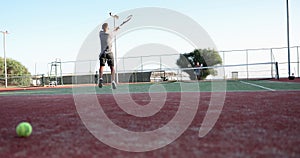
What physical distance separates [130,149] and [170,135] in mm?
396

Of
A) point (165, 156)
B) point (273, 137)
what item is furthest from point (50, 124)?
point (273, 137)

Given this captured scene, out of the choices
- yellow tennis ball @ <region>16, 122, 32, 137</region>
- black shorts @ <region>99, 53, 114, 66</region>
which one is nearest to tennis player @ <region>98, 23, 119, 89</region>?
black shorts @ <region>99, 53, 114, 66</region>

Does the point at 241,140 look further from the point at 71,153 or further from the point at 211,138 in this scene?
the point at 71,153

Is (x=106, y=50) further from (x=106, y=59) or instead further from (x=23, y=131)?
(x=23, y=131)

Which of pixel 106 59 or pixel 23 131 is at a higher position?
pixel 106 59

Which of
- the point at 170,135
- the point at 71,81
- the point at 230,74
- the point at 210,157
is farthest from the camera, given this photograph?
the point at 71,81

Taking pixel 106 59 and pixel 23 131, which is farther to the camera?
pixel 106 59

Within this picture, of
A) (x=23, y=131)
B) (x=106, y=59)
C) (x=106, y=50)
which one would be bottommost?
(x=23, y=131)

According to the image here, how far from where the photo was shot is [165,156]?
131 cm

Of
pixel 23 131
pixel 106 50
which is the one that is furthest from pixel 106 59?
pixel 23 131

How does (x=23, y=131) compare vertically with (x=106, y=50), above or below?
below

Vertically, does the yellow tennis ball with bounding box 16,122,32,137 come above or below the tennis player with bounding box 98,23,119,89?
below

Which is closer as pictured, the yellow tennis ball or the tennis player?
the yellow tennis ball

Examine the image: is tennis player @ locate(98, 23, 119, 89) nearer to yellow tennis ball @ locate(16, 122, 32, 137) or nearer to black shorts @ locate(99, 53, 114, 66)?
black shorts @ locate(99, 53, 114, 66)
